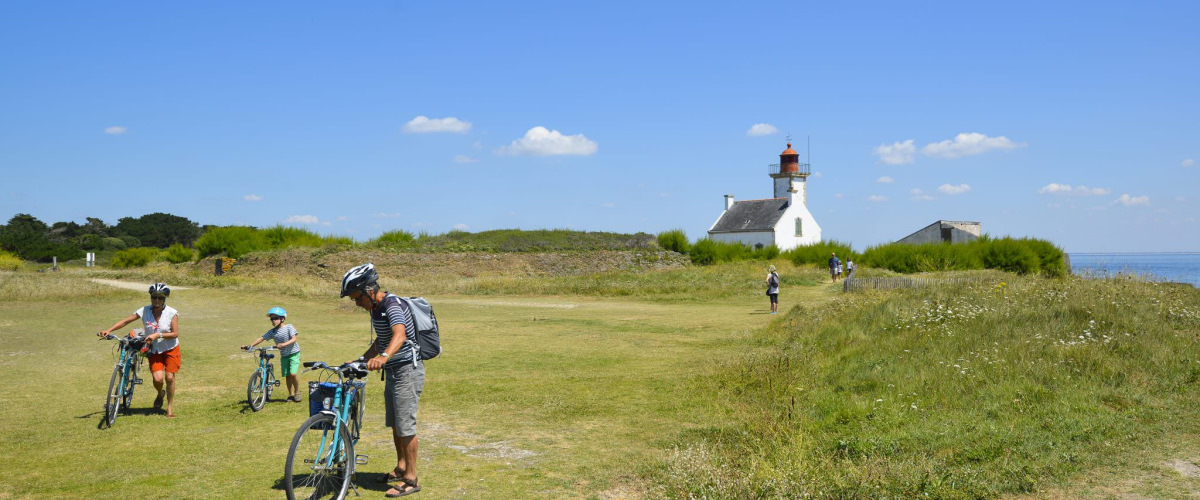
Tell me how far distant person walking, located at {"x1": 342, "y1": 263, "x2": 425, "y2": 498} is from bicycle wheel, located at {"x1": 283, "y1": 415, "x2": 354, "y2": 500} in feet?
1.31

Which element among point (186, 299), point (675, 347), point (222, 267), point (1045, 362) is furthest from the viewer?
point (222, 267)

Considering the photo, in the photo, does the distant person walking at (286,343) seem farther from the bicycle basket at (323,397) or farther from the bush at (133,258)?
the bush at (133,258)

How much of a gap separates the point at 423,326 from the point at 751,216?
2704 inches

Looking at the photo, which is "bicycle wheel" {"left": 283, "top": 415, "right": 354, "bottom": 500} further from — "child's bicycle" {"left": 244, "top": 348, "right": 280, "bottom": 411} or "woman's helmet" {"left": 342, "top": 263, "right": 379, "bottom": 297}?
"child's bicycle" {"left": 244, "top": 348, "right": 280, "bottom": 411}

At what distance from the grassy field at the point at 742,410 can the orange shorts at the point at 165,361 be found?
0.63 m

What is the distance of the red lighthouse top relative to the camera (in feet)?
241

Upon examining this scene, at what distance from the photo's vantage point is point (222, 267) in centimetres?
5159

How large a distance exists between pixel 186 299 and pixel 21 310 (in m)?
6.20

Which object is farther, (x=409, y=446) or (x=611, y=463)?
(x=611, y=463)

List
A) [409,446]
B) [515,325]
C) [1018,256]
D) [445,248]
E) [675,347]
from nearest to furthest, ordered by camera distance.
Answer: [409,446], [675,347], [515,325], [1018,256], [445,248]

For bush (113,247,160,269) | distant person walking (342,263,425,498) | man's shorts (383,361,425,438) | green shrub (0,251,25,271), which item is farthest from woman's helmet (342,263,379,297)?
bush (113,247,160,269)

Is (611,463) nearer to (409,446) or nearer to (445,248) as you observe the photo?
(409,446)

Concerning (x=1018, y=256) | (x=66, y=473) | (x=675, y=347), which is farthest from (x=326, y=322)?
(x=1018, y=256)

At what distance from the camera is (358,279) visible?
19.2 ft
